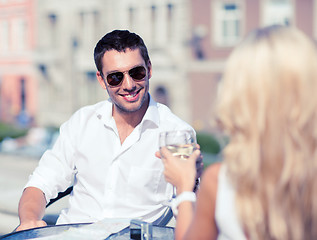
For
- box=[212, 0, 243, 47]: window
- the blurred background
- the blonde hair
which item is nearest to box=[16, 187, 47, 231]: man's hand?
the blonde hair

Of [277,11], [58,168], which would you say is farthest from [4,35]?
[58,168]

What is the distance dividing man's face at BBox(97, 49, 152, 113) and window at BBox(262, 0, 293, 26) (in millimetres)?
14982

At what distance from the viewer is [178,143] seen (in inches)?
64.0

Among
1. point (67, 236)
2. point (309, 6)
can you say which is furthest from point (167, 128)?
point (309, 6)

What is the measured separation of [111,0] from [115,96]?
727 inches

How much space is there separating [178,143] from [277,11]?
1597cm

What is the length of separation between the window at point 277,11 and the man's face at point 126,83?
15.0m

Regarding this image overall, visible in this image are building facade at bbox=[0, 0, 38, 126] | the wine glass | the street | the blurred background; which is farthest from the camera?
building facade at bbox=[0, 0, 38, 126]

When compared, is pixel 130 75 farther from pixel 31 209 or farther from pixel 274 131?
pixel 274 131

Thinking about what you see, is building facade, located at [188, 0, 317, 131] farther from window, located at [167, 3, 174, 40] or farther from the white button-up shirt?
the white button-up shirt

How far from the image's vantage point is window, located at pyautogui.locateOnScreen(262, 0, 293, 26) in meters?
16.4

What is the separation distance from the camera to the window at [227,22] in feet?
56.8

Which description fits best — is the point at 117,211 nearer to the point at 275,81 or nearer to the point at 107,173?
the point at 107,173

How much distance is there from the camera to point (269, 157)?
120 centimetres
